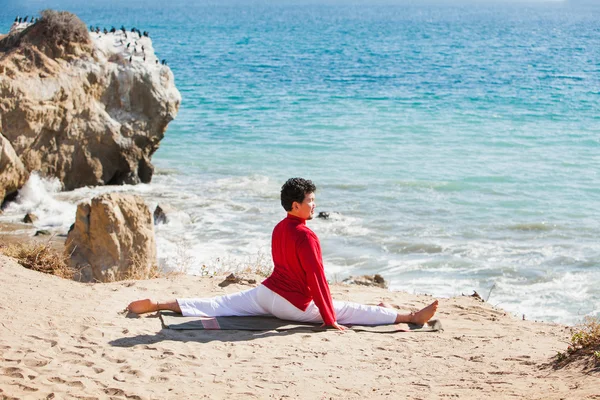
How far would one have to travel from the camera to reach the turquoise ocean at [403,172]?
45.5 ft

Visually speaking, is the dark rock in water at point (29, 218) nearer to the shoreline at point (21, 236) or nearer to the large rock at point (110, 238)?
the shoreline at point (21, 236)

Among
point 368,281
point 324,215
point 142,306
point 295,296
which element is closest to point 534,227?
point 324,215

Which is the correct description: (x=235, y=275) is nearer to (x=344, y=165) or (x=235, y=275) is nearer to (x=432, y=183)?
(x=432, y=183)

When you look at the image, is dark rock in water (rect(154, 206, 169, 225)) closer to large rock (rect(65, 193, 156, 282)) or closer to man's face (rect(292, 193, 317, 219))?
large rock (rect(65, 193, 156, 282))

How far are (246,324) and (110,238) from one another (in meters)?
4.23

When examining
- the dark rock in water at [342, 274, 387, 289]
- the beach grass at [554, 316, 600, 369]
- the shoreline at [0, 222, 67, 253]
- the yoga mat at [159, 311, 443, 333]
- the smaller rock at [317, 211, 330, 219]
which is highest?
the beach grass at [554, 316, 600, 369]

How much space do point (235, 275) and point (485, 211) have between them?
9734 mm

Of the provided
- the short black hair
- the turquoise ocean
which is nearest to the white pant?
the short black hair

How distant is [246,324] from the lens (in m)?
7.16

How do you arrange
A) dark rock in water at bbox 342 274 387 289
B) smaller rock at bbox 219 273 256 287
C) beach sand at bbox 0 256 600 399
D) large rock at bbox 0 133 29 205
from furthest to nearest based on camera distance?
large rock at bbox 0 133 29 205 → dark rock in water at bbox 342 274 387 289 → smaller rock at bbox 219 273 256 287 → beach sand at bbox 0 256 600 399

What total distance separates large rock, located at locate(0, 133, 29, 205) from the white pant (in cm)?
936

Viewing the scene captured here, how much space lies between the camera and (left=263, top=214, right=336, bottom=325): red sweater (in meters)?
6.89

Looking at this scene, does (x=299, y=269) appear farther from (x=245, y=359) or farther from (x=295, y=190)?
(x=245, y=359)

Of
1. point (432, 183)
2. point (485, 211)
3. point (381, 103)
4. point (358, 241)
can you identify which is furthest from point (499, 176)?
point (381, 103)
